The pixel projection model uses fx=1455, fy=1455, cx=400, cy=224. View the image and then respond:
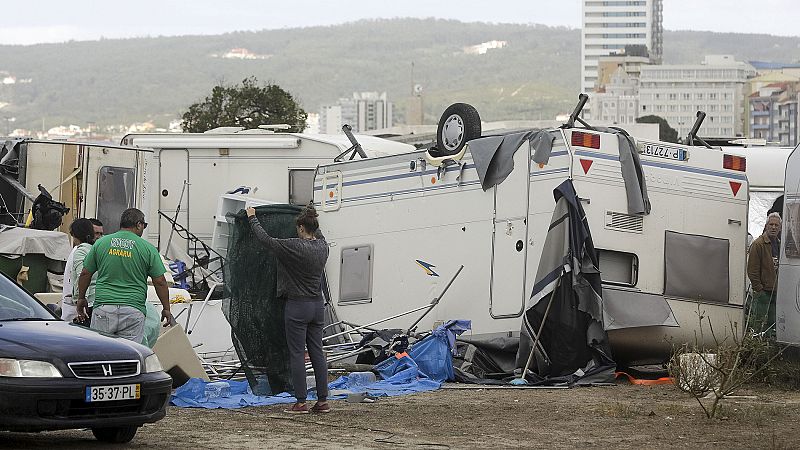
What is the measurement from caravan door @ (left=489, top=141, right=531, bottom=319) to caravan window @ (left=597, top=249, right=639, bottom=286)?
77cm

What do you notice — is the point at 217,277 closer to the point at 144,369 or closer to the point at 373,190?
the point at 373,190

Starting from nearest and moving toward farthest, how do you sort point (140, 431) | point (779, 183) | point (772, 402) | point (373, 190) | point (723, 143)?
point (140, 431)
point (772, 402)
point (373, 190)
point (779, 183)
point (723, 143)

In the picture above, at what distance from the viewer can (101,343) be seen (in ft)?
31.6

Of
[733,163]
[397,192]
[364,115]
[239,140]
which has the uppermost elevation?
[364,115]

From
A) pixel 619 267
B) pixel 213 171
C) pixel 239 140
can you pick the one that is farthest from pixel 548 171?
pixel 213 171

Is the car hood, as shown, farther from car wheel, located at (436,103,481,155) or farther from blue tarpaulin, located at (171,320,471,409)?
car wheel, located at (436,103,481,155)

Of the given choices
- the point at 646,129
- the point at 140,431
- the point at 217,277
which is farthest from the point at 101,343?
the point at 646,129

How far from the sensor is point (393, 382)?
13703 mm

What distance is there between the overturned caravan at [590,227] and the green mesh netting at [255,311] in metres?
2.69

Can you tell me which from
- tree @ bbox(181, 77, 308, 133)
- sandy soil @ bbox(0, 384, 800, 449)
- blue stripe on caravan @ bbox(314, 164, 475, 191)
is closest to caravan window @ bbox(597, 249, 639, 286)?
sandy soil @ bbox(0, 384, 800, 449)

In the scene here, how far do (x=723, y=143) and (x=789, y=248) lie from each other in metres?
5.85

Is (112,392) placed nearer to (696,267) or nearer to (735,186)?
(696,267)

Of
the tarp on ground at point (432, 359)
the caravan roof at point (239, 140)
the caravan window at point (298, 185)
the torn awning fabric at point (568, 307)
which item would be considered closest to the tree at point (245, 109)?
the caravan roof at point (239, 140)

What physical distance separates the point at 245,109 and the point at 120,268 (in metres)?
37.2
